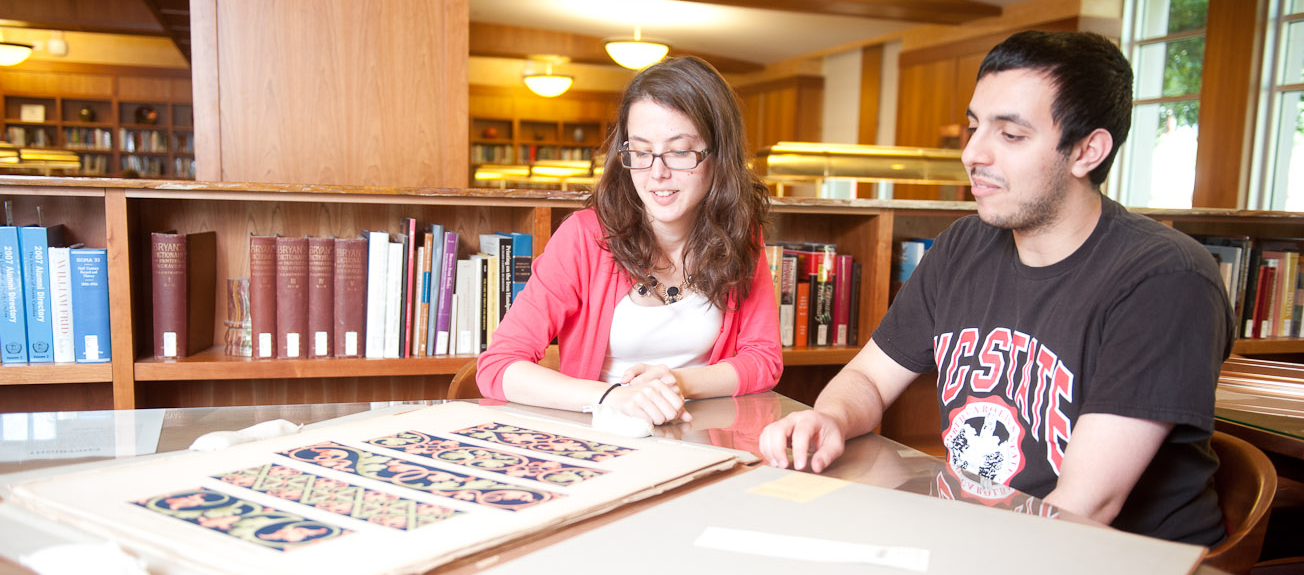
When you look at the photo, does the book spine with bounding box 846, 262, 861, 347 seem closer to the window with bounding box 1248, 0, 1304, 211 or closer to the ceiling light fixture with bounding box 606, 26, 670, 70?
the window with bounding box 1248, 0, 1304, 211

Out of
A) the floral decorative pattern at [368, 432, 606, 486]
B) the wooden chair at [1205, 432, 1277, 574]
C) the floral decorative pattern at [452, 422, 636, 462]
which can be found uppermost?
the floral decorative pattern at [368, 432, 606, 486]

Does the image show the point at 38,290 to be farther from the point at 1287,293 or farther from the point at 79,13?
the point at 79,13

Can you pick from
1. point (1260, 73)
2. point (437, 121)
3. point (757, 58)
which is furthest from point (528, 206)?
point (757, 58)

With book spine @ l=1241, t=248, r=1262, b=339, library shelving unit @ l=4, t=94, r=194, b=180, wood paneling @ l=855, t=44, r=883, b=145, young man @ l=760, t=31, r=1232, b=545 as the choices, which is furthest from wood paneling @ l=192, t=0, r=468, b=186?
library shelving unit @ l=4, t=94, r=194, b=180

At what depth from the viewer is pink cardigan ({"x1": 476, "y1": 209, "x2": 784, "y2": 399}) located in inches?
58.4

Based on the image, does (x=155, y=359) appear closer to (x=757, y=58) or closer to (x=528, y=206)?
(x=528, y=206)

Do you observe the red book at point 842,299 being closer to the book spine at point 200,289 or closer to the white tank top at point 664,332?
the white tank top at point 664,332

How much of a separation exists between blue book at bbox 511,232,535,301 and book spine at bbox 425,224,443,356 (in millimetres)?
189

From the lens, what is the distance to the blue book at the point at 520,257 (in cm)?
227

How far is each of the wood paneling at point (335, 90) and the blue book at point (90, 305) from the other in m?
0.48

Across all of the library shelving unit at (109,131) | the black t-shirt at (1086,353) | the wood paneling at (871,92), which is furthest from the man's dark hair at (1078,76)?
the library shelving unit at (109,131)

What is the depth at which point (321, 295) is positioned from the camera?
7.04 ft

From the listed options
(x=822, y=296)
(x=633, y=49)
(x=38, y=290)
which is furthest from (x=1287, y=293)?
(x=633, y=49)

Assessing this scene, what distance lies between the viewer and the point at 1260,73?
5625 millimetres
